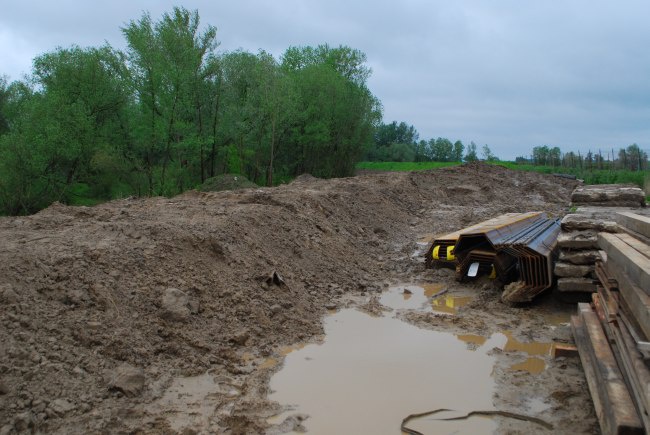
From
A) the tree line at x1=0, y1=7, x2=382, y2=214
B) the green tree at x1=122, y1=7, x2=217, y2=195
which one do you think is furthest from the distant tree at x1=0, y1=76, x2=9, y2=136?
the green tree at x1=122, y1=7, x2=217, y2=195

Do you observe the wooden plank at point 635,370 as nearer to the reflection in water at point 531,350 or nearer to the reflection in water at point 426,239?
the reflection in water at point 531,350

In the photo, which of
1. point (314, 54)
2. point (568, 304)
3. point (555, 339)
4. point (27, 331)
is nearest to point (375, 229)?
point (568, 304)

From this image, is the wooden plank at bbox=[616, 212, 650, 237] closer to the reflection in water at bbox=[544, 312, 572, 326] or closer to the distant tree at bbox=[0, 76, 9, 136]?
the reflection in water at bbox=[544, 312, 572, 326]

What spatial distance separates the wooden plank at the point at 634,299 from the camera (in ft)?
10.4

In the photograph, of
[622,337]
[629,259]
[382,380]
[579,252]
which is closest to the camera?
[629,259]

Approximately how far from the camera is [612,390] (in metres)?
3.71

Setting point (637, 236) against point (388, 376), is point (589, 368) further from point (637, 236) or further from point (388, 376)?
point (388, 376)

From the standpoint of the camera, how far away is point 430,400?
4.66 m

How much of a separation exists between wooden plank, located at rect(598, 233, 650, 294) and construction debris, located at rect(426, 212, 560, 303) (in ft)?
8.75

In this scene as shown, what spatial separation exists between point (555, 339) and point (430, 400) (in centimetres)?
253

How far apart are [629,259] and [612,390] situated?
38.2 inches

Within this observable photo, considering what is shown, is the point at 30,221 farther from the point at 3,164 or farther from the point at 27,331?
the point at 3,164

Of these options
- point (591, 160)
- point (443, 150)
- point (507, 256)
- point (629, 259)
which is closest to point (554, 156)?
point (591, 160)

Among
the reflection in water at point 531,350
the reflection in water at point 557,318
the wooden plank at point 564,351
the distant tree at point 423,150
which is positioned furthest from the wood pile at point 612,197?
the distant tree at point 423,150
